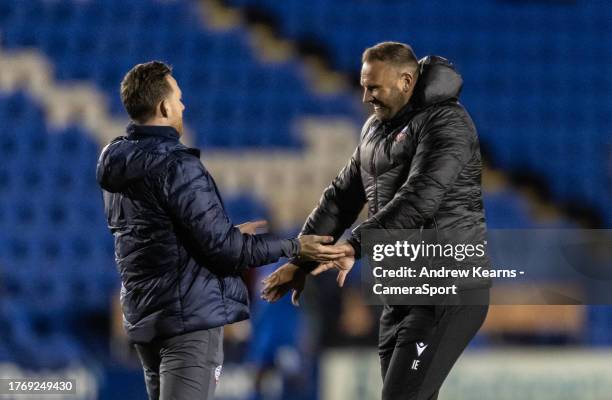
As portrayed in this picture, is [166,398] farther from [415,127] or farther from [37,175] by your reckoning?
[37,175]

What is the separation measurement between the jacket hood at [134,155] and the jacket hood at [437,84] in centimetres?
80

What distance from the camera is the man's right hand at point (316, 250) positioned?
318cm

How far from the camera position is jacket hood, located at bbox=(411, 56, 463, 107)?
10.2 feet

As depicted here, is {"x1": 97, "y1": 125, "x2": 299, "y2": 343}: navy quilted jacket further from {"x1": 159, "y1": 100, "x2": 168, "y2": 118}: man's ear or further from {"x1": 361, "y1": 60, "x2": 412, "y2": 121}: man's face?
{"x1": 361, "y1": 60, "x2": 412, "y2": 121}: man's face

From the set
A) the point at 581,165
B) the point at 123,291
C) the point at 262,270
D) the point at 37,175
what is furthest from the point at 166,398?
the point at 581,165

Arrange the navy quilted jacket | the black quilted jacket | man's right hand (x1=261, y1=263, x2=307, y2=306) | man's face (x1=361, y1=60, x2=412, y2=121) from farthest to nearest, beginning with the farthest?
man's right hand (x1=261, y1=263, x2=307, y2=306) → man's face (x1=361, y1=60, x2=412, y2=121) → the black quilted jacket → the navy quilted jacket

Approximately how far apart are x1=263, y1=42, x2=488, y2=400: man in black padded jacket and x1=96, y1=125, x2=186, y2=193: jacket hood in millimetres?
687

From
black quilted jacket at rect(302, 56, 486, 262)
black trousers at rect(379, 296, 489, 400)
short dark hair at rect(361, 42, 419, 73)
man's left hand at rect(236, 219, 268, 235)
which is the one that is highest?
short dark hair at rect(361, 42, 419, 73)

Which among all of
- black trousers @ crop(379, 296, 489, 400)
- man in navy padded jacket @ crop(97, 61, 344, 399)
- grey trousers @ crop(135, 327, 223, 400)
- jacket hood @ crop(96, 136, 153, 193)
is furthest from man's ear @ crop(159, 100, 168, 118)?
black trousers @ crop(379, 296, 489, 400)

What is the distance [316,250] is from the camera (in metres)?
3.20

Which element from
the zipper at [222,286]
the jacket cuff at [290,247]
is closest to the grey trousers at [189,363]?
the zipper at [222,286]

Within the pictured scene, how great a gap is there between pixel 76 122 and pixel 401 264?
4.66 metres

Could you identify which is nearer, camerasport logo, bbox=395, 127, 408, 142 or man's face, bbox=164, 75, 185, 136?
man's face, bbox=164, 75, 185, 136

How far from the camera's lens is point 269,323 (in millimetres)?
5203
